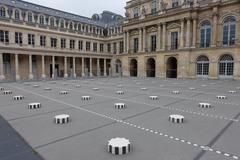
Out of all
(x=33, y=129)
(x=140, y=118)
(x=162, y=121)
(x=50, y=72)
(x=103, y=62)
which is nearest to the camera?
(x=33, y=129)

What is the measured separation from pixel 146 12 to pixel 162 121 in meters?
39.2

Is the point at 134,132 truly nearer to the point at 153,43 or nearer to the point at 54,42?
the point at 153,43

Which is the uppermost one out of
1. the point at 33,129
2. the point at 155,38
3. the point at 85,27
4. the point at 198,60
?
the point at 85,27

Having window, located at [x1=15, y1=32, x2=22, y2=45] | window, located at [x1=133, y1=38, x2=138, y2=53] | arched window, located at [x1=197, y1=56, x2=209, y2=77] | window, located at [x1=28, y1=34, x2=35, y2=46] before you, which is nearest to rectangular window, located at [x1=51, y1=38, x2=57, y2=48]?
window, located at [x1=28, y1=34, x2=35, y2=46]

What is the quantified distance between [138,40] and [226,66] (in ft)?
64.3

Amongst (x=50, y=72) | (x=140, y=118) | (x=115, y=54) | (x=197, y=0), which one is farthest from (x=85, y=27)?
(x=140, y=118)

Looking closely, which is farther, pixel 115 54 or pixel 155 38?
pixel 115 54

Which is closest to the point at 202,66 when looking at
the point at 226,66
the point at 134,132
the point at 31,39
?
the point at 226,66

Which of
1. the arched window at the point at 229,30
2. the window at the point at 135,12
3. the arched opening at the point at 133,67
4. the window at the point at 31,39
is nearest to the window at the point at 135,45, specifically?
the arched opening at the point at 133,67

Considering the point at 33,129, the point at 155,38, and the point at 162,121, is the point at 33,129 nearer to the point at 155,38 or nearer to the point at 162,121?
the point at 162,121

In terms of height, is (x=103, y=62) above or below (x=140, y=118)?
above

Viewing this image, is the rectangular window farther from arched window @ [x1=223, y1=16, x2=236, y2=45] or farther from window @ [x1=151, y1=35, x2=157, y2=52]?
arched window @ [x1=223, y1=16, x2=236, y2=45]

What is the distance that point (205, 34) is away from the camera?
31.5 m

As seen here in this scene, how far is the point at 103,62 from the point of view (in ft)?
177
